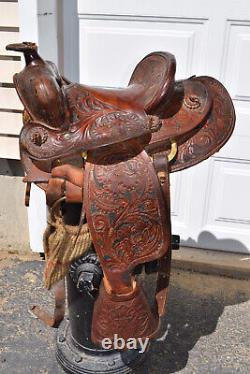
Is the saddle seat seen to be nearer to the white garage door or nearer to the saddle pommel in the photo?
the saddle pommel

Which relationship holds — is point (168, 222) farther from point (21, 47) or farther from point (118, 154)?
point (21, 47)

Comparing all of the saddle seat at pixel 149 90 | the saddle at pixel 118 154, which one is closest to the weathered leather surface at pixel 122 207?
the saddle at pixel 118 154

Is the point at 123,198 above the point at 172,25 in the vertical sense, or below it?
below

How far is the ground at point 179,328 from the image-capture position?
6.13 feet

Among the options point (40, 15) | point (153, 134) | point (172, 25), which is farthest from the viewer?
point (172, 25)

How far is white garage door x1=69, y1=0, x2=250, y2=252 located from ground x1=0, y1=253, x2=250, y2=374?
0.46 m

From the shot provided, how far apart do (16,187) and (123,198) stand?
4.75ft

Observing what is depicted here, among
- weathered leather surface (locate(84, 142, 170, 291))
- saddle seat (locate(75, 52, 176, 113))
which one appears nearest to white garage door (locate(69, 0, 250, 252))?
saddle seat (locate(75, 52, 176, 113))

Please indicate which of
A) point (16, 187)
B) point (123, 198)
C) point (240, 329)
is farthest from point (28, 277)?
point (123, 198)

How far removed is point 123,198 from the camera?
126 centimetres

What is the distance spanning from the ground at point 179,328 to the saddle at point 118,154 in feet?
1.94

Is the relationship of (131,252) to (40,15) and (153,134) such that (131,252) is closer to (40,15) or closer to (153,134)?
(153,134)

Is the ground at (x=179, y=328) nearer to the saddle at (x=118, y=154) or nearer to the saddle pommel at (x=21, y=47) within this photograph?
the saddle at (x=118, y=154)

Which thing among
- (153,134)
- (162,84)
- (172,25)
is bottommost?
(153,134)
